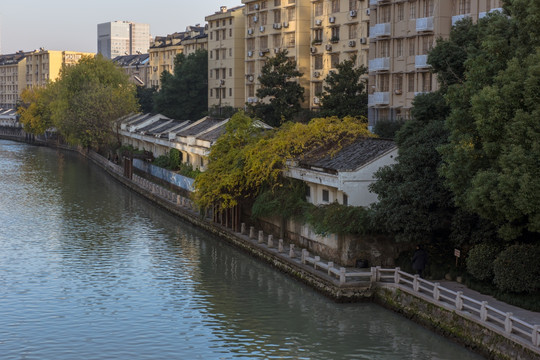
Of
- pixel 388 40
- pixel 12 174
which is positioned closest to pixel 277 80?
pixel 388 40

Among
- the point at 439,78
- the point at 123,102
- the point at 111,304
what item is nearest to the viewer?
the point at 111,304

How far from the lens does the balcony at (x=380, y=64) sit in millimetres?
66438

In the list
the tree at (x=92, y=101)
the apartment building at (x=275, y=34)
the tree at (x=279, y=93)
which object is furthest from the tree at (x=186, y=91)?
the tree at (x=279, y=93)

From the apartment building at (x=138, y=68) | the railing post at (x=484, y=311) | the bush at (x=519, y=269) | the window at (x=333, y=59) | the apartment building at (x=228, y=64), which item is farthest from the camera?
the apartment building at (x=138, y=68)

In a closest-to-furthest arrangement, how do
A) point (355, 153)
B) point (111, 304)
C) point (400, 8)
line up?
point (111, 304) < point (355, 153) < point (400, 8)

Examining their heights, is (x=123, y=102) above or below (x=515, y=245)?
above

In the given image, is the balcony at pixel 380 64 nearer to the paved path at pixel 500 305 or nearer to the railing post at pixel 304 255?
the railing post at pixel 304 255

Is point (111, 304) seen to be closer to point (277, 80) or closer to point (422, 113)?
point (422, 113)

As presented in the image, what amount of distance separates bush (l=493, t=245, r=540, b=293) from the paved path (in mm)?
628

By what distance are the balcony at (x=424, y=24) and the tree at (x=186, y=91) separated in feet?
171

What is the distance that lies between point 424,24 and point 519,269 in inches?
1424

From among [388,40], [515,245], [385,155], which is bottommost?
[515,245]

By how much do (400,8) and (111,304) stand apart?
4064 cm

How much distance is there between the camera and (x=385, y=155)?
1480 inches
